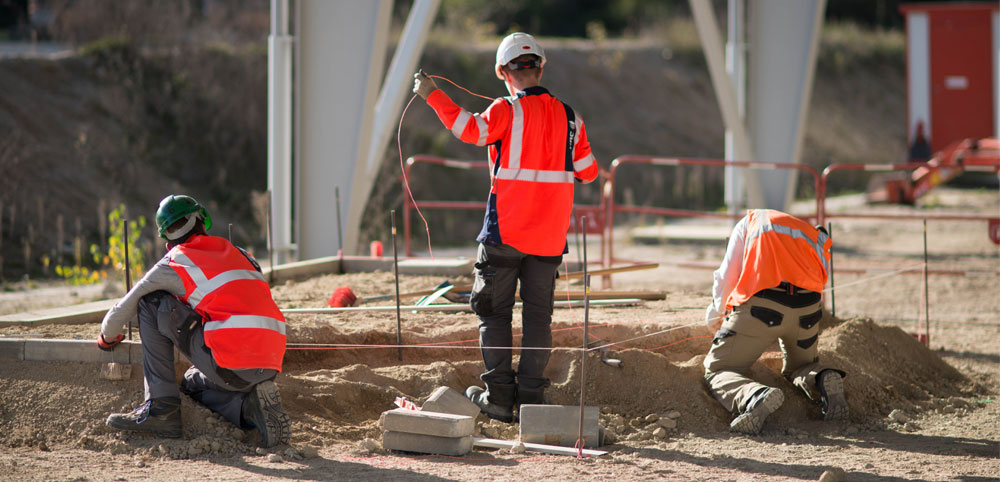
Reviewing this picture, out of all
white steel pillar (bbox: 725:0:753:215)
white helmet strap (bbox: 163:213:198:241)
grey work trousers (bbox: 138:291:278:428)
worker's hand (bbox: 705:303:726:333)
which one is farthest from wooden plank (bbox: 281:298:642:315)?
white steel pillar (bbox: 725:0:753:215)

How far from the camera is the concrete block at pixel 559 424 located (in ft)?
16.2

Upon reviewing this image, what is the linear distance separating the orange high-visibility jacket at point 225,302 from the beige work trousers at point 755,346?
2.50 m

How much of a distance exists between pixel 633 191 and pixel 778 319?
17.5 m

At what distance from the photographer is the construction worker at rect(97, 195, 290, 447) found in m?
4.80

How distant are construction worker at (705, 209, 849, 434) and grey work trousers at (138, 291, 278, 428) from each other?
250 cm

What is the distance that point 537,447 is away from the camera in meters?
4.91

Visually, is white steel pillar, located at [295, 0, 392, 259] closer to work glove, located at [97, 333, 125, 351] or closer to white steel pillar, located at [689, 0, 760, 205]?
white steel pillar, located at [689, 0, 760, 205]

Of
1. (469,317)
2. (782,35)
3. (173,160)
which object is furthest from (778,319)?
(173,160)

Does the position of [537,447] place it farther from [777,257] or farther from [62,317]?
[62,317]

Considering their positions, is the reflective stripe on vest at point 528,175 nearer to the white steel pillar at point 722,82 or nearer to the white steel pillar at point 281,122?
the white steel pillar at point 281,122

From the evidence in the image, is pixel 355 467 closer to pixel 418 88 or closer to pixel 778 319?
pixel 418 88

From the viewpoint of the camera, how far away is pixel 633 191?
22.8 metres

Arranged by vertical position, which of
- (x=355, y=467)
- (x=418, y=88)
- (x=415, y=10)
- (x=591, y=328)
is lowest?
(x=355, y=467)

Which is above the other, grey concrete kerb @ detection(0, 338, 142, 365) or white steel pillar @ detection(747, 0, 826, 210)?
white steel pillar @ detection(747, 0, 826, 210)
